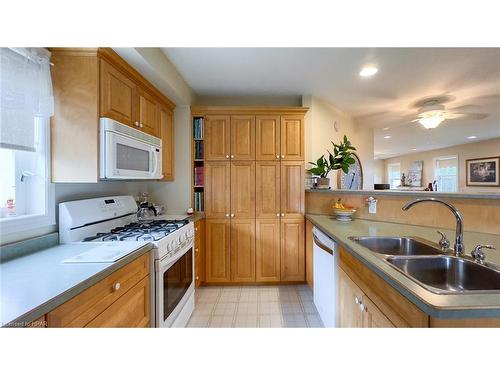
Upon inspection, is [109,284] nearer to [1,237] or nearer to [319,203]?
[1,237]

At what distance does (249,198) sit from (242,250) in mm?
641

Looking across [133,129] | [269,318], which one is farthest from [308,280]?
[133,129]

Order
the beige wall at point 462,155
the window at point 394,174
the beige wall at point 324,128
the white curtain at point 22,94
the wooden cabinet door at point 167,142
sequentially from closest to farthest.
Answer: the white curtain at point 22,94 → the wooden cabinet door at point 167,142 → the beige wall at point 324,128 → the beige wall at point 462,155 → the window at point 394,174

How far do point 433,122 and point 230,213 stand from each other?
3194mm

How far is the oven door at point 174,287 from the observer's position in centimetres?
153

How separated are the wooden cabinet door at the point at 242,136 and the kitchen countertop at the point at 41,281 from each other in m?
1.70

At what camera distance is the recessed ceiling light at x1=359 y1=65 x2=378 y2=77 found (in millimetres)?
2296

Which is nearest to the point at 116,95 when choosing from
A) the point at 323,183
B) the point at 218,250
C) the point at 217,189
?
the point at 217,189

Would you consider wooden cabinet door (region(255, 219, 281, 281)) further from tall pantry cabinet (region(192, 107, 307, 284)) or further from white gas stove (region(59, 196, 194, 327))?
white gas stove (region(59, 196, 194, 327))

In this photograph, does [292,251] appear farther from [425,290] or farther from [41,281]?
[41,281]

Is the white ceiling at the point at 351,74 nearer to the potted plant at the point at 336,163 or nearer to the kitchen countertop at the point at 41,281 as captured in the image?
the potted plant at the point at 336,163

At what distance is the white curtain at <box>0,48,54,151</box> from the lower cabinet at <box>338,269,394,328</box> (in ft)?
6.61

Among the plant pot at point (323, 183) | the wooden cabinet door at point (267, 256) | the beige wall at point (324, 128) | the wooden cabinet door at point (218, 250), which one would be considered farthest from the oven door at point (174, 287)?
the beige wall at point (324, 128)

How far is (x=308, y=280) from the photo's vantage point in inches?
106
